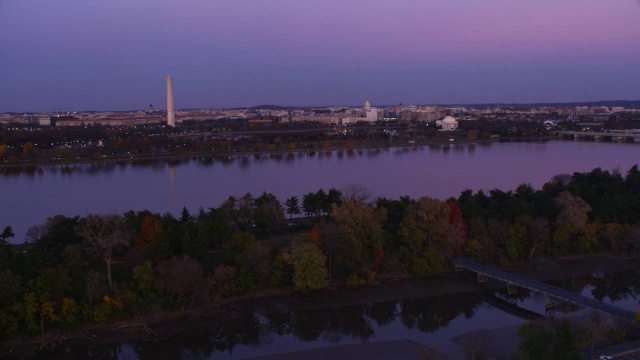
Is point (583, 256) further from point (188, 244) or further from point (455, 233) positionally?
point (188, 244)

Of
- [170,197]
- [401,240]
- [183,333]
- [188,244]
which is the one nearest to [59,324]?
[183,333]

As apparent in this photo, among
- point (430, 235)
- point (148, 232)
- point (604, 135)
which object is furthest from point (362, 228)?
point (604, 135)

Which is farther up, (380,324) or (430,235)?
(430,235)

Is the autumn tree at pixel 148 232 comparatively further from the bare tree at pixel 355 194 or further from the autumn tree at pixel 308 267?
the bare tree at pixel 355 194

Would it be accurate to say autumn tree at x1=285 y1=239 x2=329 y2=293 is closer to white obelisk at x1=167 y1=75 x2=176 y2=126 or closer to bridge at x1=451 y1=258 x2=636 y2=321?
bridge at x1=451 y1=258 x2=636 y2=321

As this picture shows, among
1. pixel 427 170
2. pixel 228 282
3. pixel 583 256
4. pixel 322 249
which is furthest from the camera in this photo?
pixel 427 170

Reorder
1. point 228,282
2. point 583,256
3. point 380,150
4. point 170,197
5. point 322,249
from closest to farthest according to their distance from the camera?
point 228,282, point 322,249, point 583,256, point 170,197, point 380,150

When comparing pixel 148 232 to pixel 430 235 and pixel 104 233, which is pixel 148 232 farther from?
pixel 430 235

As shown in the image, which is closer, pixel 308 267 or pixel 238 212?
pixel 308 267
